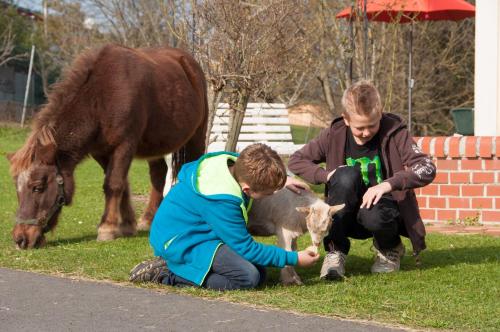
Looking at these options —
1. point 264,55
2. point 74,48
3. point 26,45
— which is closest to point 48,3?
point 74,48

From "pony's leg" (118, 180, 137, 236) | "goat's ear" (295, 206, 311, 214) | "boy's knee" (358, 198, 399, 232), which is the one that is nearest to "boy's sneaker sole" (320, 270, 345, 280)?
"boy's knee" (358, 198, 399, 232)

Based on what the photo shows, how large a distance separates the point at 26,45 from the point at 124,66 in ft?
98.2

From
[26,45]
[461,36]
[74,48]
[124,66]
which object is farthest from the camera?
[26,45]

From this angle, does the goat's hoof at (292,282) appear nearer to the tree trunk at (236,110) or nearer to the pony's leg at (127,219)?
the pony's leg at (127,219)

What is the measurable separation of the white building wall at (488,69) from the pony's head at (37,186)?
200 inches

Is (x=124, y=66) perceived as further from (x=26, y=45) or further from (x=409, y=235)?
(x=26, y=45)

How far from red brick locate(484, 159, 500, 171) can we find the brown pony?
319 cm

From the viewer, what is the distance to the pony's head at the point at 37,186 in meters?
7.59

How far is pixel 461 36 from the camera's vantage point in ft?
75.9

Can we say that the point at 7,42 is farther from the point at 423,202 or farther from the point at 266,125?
the point at 423,202

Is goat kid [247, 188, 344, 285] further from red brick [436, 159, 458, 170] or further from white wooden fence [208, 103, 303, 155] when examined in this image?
white wooden fence [208, 103, 303, 155]

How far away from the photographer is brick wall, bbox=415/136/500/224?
9.02m

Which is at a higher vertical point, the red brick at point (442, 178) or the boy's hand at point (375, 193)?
the boy's hand at point (375, 193)

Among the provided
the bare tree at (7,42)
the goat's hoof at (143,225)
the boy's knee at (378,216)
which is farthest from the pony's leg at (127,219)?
the bare tree at (7,42)
